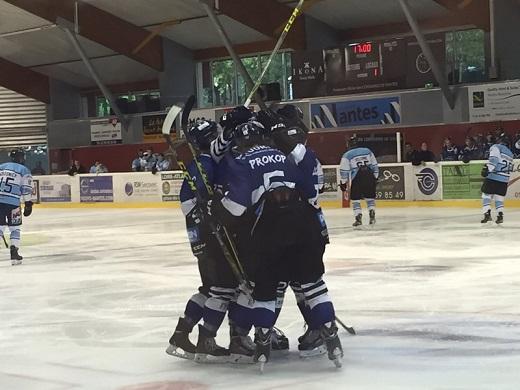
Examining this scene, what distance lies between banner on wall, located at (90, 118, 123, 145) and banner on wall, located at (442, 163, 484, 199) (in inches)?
544

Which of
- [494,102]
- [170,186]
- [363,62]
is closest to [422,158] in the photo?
[494,102]

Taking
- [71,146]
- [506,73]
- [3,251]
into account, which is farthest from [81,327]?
[71,146]

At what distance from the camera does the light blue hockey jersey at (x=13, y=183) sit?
10781 mm

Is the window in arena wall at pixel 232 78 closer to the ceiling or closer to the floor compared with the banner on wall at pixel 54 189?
closer to the ceiling

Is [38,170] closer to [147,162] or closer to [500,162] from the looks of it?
[147,162]

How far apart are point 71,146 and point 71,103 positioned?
253 cm

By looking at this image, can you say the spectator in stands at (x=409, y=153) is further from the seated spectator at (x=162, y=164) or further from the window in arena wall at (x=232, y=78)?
the seated spectator at (x=162, y=164)

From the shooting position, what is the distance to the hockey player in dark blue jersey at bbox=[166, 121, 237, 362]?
16.1 feet

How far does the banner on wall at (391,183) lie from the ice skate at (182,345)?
14653 millimetres

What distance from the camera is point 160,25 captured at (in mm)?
26875

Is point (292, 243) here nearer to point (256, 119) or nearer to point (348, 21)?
point (256, 119)

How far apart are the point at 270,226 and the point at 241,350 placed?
2.55 ft

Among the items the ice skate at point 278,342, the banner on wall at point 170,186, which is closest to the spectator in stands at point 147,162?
the banner on wall at point 170,186

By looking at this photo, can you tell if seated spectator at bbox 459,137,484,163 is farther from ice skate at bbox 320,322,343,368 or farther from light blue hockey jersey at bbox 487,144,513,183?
ice skate at bbox 320,322,343,368
